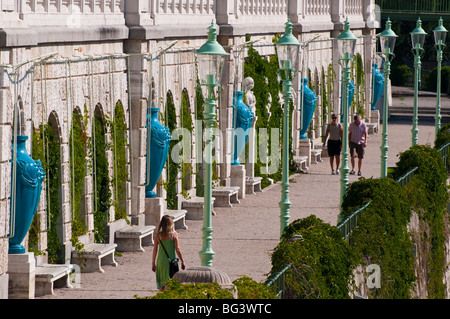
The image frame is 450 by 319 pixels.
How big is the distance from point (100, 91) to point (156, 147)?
2210 mm

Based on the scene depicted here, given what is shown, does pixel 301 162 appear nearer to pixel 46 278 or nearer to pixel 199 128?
pixel 199 128

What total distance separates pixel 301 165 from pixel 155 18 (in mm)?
10631

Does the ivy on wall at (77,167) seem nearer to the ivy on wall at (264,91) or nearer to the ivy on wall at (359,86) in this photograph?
the ivy on wall at (264,91)

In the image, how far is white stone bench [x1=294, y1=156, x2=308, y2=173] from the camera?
99.7 ft

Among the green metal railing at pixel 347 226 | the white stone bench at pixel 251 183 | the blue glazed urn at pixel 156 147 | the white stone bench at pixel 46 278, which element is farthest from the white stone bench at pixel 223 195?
the white stone bench at pixel 46 278

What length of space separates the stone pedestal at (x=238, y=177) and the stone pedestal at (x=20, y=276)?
1067 centimetres

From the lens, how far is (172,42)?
21.7 m

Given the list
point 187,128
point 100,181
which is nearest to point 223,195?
point 187,128

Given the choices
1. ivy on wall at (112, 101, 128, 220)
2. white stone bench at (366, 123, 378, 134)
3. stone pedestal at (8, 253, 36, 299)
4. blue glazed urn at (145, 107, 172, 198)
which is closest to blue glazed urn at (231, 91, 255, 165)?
blue glazed urn at (145, 107, 172, 198)

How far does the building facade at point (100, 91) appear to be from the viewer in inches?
602

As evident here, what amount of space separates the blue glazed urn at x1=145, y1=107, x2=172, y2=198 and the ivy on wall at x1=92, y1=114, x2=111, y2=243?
164 cm

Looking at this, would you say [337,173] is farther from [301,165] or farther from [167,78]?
[167,78]

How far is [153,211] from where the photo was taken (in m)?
20.8
